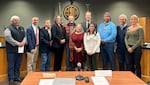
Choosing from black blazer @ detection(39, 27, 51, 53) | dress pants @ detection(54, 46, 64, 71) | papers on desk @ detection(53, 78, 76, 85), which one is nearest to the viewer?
papers on desk @ detection(53, 78, 76, 85)

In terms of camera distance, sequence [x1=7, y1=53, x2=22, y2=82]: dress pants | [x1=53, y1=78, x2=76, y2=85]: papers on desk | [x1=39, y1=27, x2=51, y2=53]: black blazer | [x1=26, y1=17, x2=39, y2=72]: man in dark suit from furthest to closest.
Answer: [x1=39, y1=27, x2=51, y2=53]: black blazer, [x1=26, y1=17, x2=39, y2=72]: man in dark suit, [x1=7, y1=53, x2=22, y2=82]: dress pants, [x1=53, y1=78, x2=76, y2=85]: papers on desk

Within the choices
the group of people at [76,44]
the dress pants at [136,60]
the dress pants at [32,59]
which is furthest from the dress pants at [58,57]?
the dress pants at [136,60]

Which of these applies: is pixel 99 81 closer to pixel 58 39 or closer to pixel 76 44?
pixel 76 44

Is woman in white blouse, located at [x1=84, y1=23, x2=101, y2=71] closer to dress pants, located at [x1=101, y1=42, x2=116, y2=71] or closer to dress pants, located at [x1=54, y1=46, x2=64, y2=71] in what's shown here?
dress pants, located at [x1=101, y1=42, x2=116, y2=71]

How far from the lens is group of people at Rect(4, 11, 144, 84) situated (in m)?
5.30

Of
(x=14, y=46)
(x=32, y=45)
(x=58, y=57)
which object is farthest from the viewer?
(x=58, y=57)

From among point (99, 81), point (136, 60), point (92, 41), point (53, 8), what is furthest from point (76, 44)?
point (53, 8)

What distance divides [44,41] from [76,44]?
709 mm

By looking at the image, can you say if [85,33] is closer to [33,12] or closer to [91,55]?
[91,55]

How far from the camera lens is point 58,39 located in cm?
582

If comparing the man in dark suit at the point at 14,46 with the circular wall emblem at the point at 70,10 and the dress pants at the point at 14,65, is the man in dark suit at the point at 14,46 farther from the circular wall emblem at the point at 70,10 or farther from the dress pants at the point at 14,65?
the circular wall emblem at the point at 70,10

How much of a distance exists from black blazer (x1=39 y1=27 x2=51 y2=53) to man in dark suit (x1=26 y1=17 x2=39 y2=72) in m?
0.10

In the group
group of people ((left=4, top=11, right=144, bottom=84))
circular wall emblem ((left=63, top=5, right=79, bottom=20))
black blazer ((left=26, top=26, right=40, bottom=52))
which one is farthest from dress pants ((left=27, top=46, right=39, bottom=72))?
circular wall emblem ((left=63, top=5, right=79, bottom=20))

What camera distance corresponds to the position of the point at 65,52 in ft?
20.1
